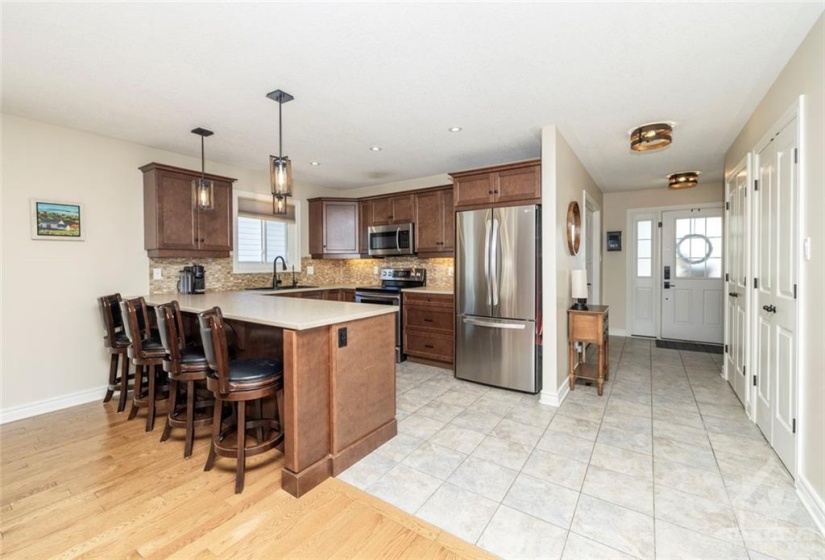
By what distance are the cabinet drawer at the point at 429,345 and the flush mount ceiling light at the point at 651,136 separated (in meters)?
2.70

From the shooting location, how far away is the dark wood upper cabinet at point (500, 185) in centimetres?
347

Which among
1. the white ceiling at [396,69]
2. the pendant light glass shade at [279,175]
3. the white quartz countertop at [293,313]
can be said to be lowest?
the white quartz countertop at [293,313]

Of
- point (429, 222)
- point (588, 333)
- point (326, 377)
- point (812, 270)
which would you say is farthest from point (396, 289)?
point (812, 270)

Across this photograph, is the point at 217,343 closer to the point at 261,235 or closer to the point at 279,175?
the point at 279,175

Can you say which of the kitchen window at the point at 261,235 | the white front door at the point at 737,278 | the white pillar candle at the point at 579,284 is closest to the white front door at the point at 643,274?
the white front door at the point at 737,278

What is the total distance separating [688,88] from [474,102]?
1476 mm

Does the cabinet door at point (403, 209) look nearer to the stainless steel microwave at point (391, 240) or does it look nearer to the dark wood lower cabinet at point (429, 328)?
the stainless steel microwave at point (391, 240)

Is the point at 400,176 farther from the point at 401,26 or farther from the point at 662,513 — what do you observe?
the point at 662,513

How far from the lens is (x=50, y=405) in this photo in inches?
127

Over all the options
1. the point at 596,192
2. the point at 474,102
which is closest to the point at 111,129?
the point at 474,102

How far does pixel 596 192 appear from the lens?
5.65 metres

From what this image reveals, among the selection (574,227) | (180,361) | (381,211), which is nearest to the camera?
(180,361)

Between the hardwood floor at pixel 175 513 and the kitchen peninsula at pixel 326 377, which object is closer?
the hardwood floor at pixel 175 513

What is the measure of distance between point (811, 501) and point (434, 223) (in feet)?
12.9
